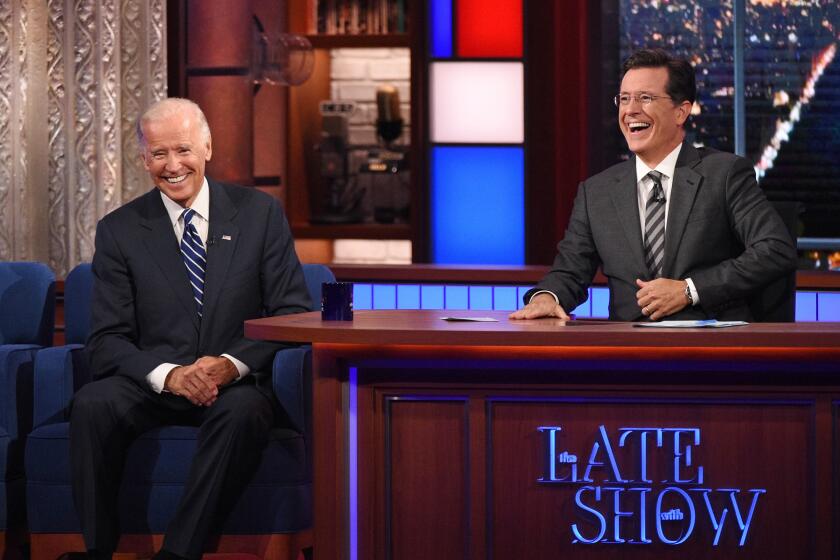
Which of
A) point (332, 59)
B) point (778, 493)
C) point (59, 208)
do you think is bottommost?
point (778, 493)

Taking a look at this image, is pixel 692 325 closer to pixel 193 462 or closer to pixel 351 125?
pixel 193 462

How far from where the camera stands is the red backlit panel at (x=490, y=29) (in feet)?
19.2

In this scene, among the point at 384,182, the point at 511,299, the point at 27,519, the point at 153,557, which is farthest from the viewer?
the point at 384,182

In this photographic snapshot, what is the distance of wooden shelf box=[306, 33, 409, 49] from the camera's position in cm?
668

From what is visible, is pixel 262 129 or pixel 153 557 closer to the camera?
pixel 153 557

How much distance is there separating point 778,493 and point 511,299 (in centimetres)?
190

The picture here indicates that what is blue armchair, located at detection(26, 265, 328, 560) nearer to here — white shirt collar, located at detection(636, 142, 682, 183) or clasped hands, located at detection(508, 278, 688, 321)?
clasped hands, located at detection(508, 278, 688, 321)

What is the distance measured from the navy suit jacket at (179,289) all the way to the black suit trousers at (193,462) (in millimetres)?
148

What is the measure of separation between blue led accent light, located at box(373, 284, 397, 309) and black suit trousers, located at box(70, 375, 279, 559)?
144 centimetres

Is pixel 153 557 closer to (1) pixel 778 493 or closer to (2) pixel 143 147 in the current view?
(2) pixel 143 147

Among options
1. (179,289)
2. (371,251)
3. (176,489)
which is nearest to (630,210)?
(179,289)

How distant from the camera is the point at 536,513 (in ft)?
9.64

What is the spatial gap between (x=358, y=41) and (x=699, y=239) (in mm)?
3735

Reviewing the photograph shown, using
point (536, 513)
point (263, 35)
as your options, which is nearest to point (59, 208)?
point (263, 35)
